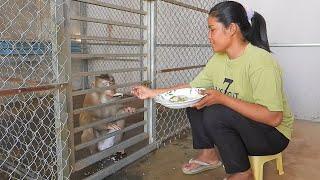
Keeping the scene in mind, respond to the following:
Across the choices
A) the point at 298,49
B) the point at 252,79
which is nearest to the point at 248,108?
the point at 252,79

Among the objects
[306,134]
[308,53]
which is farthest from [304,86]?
[306,134]

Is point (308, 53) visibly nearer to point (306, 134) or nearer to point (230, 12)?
point (306, 134)

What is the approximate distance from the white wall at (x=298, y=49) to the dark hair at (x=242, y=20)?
7.19 feet

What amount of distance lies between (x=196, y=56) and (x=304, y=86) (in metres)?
1.57

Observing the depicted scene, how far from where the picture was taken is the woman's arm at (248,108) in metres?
1.89

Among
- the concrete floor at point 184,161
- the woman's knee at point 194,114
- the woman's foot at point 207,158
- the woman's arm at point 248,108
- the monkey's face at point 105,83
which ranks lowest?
the concrete floor at point 184,161

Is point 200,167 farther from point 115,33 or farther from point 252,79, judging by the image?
point 115,33

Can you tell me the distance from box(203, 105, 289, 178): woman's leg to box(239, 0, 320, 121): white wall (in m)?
2.34

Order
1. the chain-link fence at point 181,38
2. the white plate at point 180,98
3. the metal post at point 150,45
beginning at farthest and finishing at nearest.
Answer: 1. the chain-link fence at point 181,38
2. the metal post at point 150,45
3. the white plate at point 180,98

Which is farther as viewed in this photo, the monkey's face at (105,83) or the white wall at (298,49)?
the white wall at (298,49)

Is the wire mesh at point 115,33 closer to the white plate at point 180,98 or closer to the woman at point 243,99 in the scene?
the white plate at point 180,98

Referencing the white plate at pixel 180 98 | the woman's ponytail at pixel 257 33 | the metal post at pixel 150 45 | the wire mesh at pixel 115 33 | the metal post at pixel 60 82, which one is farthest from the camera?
the wire mesh at pixel 115 33

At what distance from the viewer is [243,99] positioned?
2.10m

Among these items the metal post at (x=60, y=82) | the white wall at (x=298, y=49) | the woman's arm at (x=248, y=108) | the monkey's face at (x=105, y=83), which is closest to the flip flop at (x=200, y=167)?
the woman's arm at (x=248, y=108)
